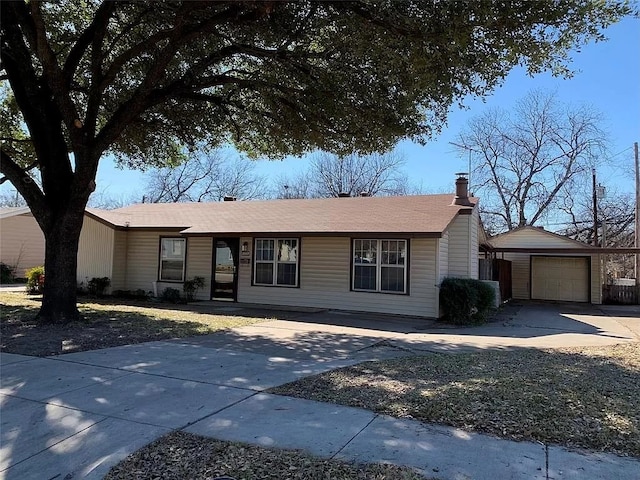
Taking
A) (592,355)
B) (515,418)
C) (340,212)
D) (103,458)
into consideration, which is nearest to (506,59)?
(592,355)

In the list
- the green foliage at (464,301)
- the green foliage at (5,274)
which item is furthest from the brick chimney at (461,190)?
the green foliage at (5,274)

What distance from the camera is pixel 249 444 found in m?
3.89

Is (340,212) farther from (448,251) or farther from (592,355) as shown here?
(592,355)

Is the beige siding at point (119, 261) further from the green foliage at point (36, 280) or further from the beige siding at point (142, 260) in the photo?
the green foliage at point (36, 280)

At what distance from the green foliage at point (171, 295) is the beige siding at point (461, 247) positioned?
875 centimetres

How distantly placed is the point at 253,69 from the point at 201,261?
23.3 feet

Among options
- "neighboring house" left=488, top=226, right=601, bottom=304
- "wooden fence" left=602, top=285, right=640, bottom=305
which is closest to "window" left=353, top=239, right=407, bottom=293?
"neighboring house" left=488, top=226, right=601, bottom=304

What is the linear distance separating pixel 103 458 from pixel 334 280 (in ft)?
36.0

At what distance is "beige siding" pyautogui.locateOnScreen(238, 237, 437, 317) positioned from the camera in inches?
516

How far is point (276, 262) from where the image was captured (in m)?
15.5

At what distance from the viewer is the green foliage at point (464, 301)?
12445 mm

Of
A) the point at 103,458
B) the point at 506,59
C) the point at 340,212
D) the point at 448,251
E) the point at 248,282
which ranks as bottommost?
the point at 103,458

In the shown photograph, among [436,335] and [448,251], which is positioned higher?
[448,251]

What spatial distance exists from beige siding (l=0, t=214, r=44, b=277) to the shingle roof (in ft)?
26.8
